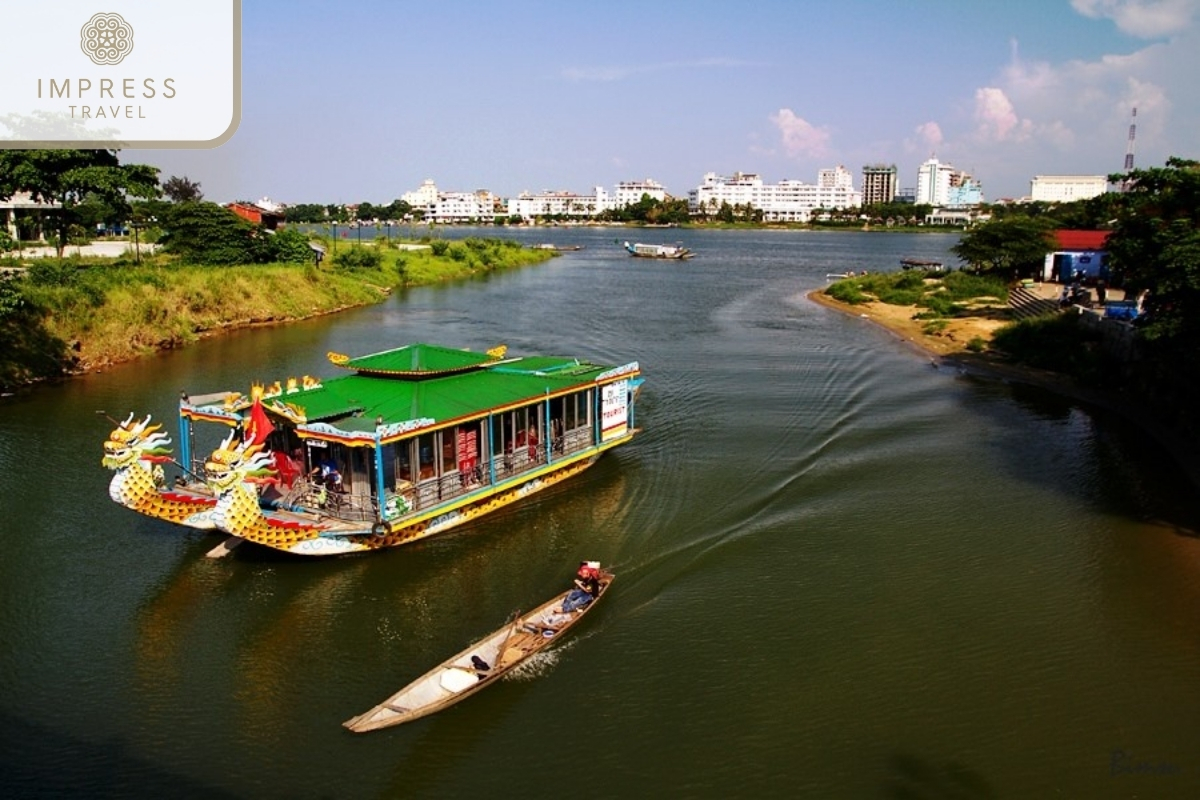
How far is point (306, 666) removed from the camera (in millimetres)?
13680

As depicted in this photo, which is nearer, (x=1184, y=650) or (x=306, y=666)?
(x=306, y=666)

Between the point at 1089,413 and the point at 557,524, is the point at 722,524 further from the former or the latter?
the point at 1089,413

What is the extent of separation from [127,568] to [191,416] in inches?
121

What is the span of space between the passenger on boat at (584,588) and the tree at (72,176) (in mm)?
33566

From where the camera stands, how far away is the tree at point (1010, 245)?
52.1 m

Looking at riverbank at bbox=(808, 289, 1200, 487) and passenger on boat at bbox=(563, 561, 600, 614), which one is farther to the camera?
riverbank at bbox=(808, 289, 1200, 487)

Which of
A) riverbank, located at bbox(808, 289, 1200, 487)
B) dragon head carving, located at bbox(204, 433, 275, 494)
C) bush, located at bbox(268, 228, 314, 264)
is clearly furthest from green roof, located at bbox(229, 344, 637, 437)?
bush, located at bbox(268, 228, 314, 264)

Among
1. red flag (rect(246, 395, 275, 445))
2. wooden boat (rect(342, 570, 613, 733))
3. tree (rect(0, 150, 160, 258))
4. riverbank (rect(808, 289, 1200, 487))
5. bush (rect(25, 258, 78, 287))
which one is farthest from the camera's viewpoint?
tree (rect(0, 150, 160, 258))

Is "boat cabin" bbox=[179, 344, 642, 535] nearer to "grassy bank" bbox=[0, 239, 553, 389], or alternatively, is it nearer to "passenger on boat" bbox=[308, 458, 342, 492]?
"passenger on boat" bbox=[308, 458, 342, 492]

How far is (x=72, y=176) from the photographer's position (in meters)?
38.4

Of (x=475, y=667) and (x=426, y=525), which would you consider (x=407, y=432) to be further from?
(x=475, y=667)

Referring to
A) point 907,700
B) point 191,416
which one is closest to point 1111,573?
point 907,700

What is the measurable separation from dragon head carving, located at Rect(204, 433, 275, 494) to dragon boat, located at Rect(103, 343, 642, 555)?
0.02 m

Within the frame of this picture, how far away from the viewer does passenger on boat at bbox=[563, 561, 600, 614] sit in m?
14.9
